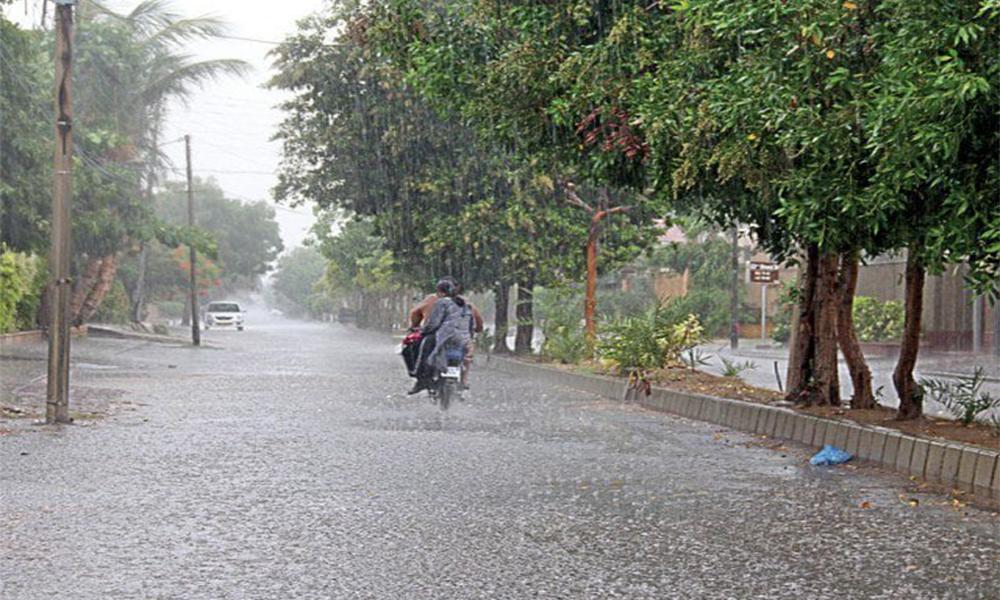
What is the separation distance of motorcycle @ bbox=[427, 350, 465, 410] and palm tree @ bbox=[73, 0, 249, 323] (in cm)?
2749

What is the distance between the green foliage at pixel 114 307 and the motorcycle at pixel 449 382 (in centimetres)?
4174

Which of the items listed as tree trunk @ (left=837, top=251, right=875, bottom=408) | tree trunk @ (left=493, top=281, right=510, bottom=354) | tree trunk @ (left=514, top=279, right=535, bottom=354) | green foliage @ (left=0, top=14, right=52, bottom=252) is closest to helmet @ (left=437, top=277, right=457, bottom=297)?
tree trunk @ (left=837, top=251, right=875, bottom=408)

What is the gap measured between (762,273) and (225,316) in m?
38.5

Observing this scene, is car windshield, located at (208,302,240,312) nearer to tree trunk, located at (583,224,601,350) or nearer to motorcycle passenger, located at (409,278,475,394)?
tree trunk, located at (583,224,601,350)

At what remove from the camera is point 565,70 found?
13750 millimetres

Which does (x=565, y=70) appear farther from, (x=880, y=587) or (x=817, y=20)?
(x=880, y=587)

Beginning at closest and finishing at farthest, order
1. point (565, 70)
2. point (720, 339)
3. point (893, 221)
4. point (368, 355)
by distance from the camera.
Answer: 1. point (893, 221)
2. point (565, 70)
3. point (368, 355)
4. point (720, 339)

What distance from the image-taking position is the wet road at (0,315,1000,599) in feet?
20.4

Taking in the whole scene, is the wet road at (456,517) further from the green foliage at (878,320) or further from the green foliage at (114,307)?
the green foliage at (114,307)

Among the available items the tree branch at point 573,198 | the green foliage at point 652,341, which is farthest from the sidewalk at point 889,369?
the tree branch at point 573,198

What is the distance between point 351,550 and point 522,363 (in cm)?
2177

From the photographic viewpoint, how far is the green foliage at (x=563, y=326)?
88.3ft

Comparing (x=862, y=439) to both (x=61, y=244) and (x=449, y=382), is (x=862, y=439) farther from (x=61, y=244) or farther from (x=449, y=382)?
(x=61, y=244)

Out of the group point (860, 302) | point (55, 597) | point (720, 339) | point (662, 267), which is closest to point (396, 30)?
point (55, 597)
